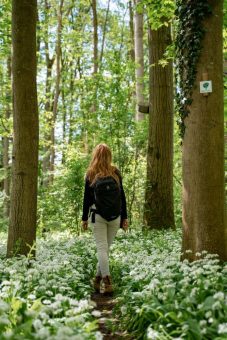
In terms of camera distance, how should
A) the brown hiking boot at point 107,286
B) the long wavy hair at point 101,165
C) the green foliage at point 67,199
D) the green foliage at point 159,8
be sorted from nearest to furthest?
the brown hiking boot at point 107,286 → the long wavy hair at point 101,165 → the green foliage at point 159,8 → the green foliage at point 67,199

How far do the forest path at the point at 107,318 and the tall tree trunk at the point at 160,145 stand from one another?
15.8 feet

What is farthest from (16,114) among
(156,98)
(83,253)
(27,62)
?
(156,98)

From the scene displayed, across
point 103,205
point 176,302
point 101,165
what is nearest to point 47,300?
point 176,302

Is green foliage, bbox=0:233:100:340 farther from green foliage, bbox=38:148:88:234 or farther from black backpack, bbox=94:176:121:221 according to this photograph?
green foliage, bbox=38:148:88:234

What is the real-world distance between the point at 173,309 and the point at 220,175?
2246 mm

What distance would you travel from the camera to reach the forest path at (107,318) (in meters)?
4.60

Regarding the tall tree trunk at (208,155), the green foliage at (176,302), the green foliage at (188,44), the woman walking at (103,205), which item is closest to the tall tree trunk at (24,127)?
the woman walking at (103,205)

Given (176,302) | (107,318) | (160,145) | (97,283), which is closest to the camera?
(176,302)

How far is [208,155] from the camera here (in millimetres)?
5672

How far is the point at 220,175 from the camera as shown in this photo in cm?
574

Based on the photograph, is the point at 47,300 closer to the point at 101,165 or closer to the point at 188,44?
the point at 101,165

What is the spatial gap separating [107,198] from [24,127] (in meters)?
1.76

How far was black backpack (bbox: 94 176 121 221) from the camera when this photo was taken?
20.6 ft

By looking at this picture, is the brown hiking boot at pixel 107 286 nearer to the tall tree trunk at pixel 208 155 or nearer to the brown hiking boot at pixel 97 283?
the brown hiking boot at pixel 97 283
